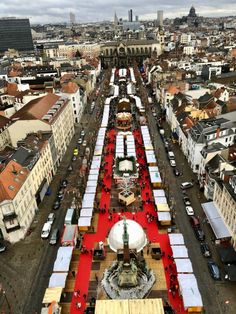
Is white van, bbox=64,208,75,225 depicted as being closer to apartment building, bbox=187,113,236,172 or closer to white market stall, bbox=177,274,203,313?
white market stall, bbox=177,274,203,313

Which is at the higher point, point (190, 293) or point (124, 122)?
point (190, 293)

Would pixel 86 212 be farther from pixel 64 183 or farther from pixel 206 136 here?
pixel 206 136

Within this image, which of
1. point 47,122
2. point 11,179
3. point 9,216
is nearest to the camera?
point 9,216

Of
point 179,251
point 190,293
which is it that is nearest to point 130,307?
point 190,293

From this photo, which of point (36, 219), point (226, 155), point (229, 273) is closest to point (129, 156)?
point (226, 155)

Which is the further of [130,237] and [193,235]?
[193,235]

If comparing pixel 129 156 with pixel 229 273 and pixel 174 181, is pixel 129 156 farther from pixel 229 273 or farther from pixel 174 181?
pixel 229 273

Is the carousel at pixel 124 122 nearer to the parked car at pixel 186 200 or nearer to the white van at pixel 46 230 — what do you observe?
the parked car at pixel 186 200

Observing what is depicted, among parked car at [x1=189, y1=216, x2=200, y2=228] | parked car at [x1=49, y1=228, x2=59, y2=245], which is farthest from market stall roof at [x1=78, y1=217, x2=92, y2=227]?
parked car at [x1=189, y1=216, x2=200, y2=228]
